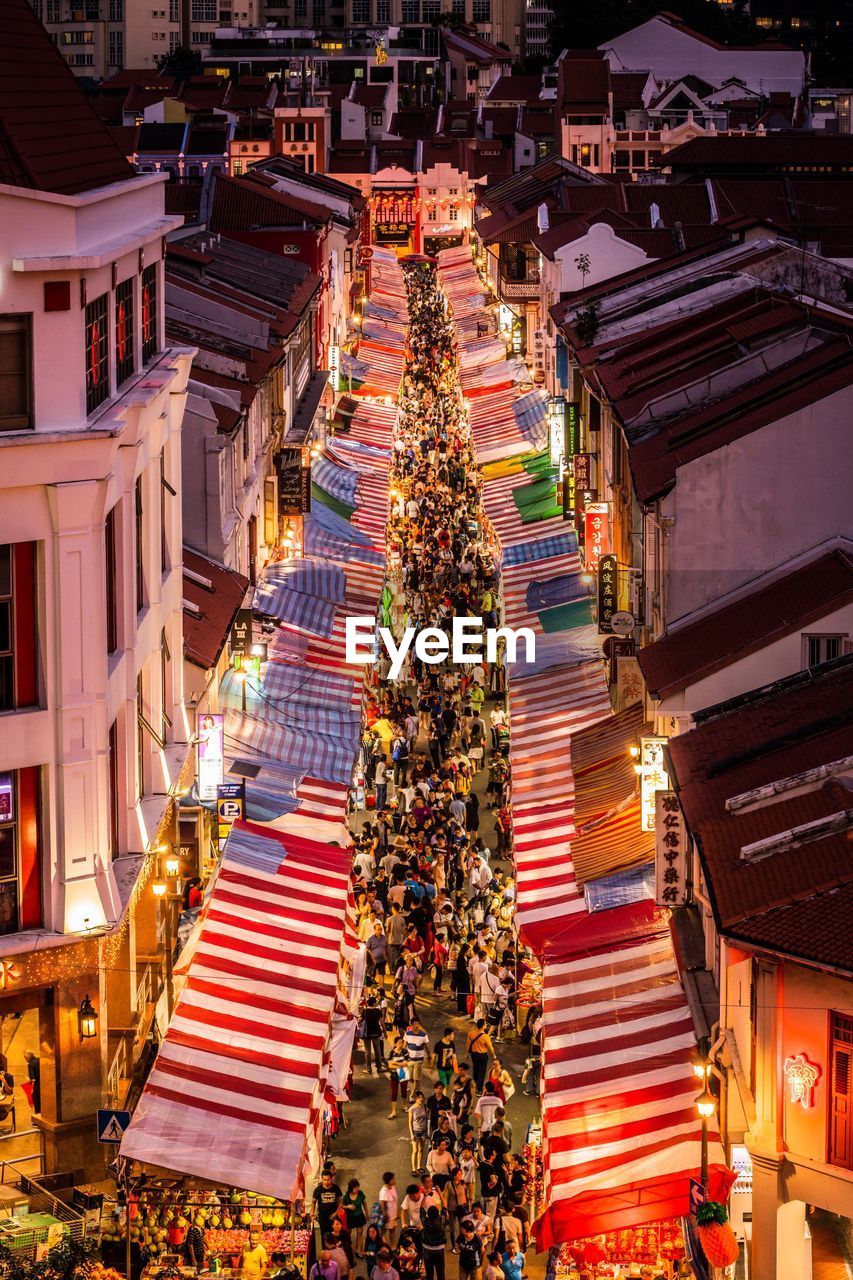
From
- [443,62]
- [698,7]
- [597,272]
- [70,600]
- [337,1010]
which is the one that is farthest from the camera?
[443,62]

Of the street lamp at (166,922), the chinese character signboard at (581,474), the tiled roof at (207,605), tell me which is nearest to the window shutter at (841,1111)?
the street lamp at (166,922)

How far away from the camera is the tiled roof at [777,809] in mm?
19266

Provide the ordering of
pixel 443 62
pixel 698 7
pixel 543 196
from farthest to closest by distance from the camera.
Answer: pixel 443 62
pixel 698 7
pixel 543 196

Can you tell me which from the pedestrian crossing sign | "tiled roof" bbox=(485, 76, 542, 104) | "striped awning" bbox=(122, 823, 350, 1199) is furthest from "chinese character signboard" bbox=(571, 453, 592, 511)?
"tiled roof" bbox=(485, 76, 542, 104)

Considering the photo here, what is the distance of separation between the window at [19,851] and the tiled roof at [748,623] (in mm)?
9627

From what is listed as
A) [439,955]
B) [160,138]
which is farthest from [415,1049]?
[160,138]

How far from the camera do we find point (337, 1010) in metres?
27.2

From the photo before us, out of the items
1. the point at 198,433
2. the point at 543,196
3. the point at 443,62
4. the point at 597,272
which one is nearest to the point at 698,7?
the point at 443,62

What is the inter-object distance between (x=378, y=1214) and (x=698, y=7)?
482 feet

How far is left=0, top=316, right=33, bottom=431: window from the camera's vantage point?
22250 millimetres

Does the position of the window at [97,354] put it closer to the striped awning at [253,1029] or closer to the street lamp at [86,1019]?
the street lamp at [86,1019]

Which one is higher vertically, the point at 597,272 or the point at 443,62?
the point at 443,62

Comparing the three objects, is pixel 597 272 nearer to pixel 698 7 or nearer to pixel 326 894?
pixel 326 894

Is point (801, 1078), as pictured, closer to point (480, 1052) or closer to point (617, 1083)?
point (617, 1083)
